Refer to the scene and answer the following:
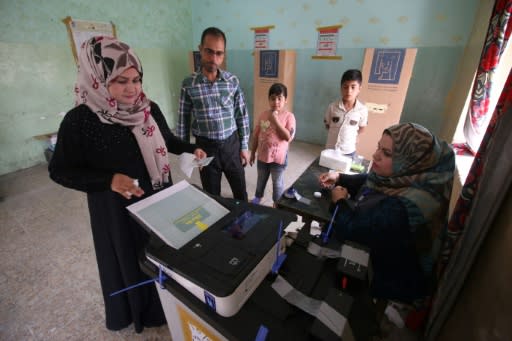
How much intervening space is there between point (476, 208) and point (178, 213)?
1.10 m

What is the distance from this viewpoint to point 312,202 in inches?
53.3

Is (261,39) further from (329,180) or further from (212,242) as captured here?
(212,242)

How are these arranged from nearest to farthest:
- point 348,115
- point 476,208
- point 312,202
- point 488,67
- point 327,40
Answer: point 476,208, point 312,202, point 488,67, point 348,115, point 327,40

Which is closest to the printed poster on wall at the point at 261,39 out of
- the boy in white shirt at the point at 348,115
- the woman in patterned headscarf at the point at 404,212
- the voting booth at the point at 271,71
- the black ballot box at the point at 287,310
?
the voting booth at the point at 271,71

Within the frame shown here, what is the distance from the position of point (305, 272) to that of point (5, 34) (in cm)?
399

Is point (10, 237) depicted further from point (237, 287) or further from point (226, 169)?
point (237, 287)

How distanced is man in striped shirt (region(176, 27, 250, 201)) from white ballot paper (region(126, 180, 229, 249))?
3.06 feet

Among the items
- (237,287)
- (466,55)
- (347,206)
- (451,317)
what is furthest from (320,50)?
(237,287)

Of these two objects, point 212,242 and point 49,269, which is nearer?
point 212,242

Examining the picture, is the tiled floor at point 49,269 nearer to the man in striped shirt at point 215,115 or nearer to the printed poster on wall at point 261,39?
the man in striped shirt at point 215,115

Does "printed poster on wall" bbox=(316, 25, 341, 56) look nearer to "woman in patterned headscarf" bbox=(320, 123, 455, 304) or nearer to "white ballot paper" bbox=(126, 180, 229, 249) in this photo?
"woman in patterned headscarf" bbox=(320, 123, 455, 304)

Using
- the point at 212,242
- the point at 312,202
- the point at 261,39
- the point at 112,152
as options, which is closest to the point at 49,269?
the point at 112,152

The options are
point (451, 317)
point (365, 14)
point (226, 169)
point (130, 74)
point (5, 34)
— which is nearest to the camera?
point (130, 74)

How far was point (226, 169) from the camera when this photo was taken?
1.88 meters
